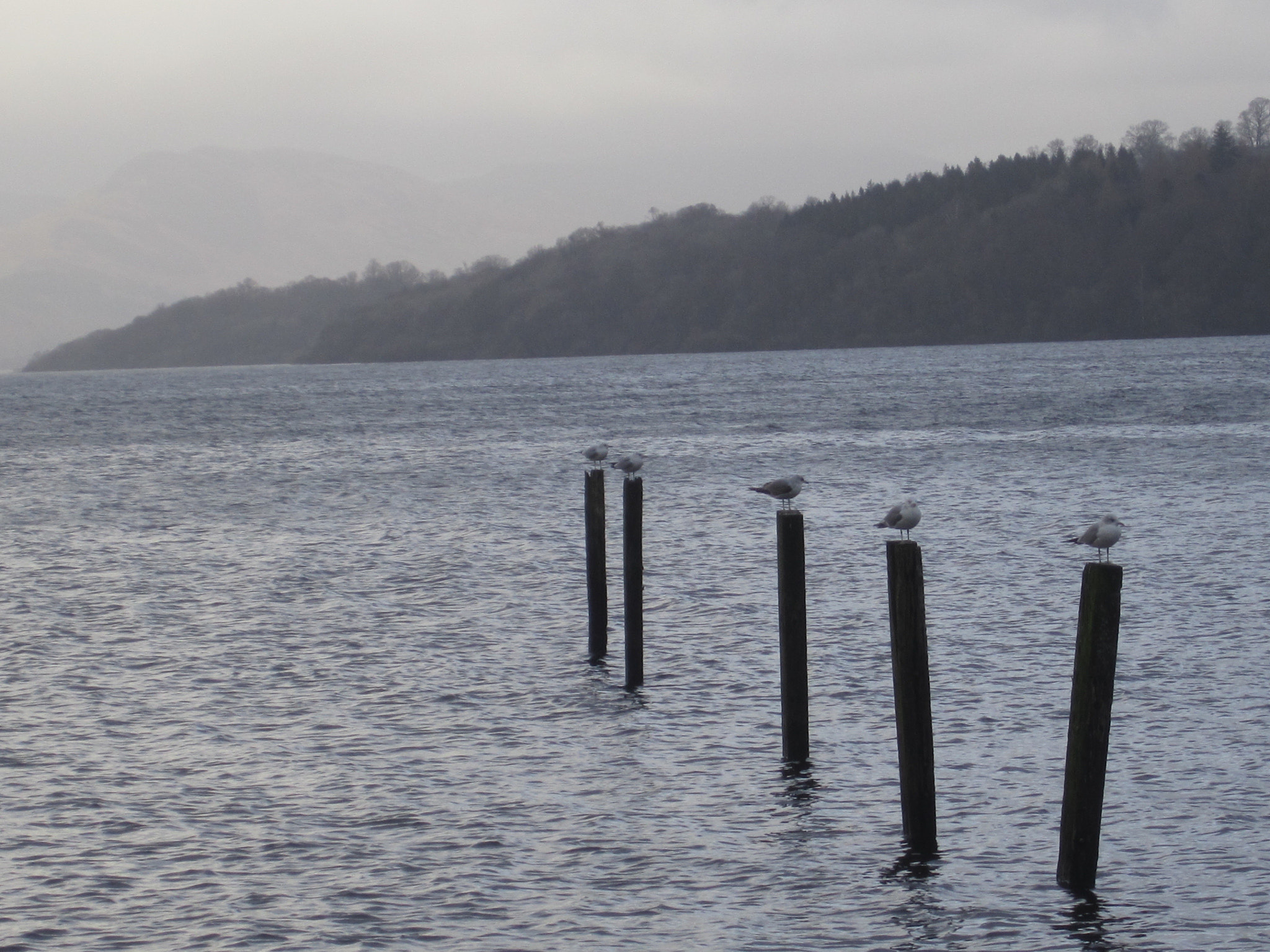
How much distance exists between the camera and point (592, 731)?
18.4m

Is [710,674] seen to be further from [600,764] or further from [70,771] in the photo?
[70,771]

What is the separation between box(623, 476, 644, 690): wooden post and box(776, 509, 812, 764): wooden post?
400cm

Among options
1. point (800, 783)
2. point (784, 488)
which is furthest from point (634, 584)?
point (800, 783)

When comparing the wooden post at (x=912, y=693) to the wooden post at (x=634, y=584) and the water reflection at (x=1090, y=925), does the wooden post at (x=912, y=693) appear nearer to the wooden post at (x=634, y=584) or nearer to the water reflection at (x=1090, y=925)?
the water reflection at (x=1090, y=925)

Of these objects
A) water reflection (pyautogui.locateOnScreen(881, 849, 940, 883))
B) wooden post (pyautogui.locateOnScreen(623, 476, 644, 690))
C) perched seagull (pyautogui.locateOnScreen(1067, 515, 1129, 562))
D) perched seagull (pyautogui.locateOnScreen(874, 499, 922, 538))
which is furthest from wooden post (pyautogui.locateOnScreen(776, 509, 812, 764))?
wooden post (pyautogui.locateOnScreen(623, 476, 644, 690))

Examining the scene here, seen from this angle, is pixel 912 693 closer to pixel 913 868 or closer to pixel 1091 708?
pixel 913 868

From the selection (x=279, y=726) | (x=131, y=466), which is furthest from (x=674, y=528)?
(x=131, y=466)

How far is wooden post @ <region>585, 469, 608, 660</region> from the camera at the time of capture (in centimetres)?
2158

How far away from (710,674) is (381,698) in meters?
4.20

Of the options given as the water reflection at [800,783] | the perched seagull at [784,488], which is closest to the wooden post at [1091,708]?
the water reflection at [800,783]

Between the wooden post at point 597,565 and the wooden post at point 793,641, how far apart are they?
5.29 m

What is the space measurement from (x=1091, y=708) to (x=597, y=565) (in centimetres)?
1054

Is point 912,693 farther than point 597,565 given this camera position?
No

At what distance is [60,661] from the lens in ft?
74.0
